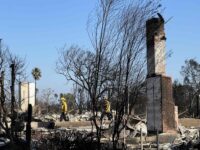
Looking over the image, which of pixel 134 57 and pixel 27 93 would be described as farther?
pixel 27 93

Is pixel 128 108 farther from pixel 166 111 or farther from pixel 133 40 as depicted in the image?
pixel 166 111

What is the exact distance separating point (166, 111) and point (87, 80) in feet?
39.2

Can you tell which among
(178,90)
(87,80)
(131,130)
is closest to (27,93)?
(131,130)

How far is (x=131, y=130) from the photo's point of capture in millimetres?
23766

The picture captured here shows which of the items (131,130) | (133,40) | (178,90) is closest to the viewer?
(133,40)

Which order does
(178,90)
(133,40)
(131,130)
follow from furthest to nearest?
1. (178,90)
2. (131,130)
3. (133,40)

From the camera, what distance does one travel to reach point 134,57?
12734 mm

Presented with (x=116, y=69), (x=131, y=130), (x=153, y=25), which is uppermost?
(x=153, y=25)

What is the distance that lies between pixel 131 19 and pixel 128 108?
2.24 m

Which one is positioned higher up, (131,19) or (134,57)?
Result: (131,19)

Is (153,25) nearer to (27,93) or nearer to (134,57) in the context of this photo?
(134,57)

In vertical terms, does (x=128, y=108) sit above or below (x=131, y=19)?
below

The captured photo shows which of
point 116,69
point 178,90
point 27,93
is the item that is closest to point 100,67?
point 116,69

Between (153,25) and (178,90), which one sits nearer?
(153,25)
